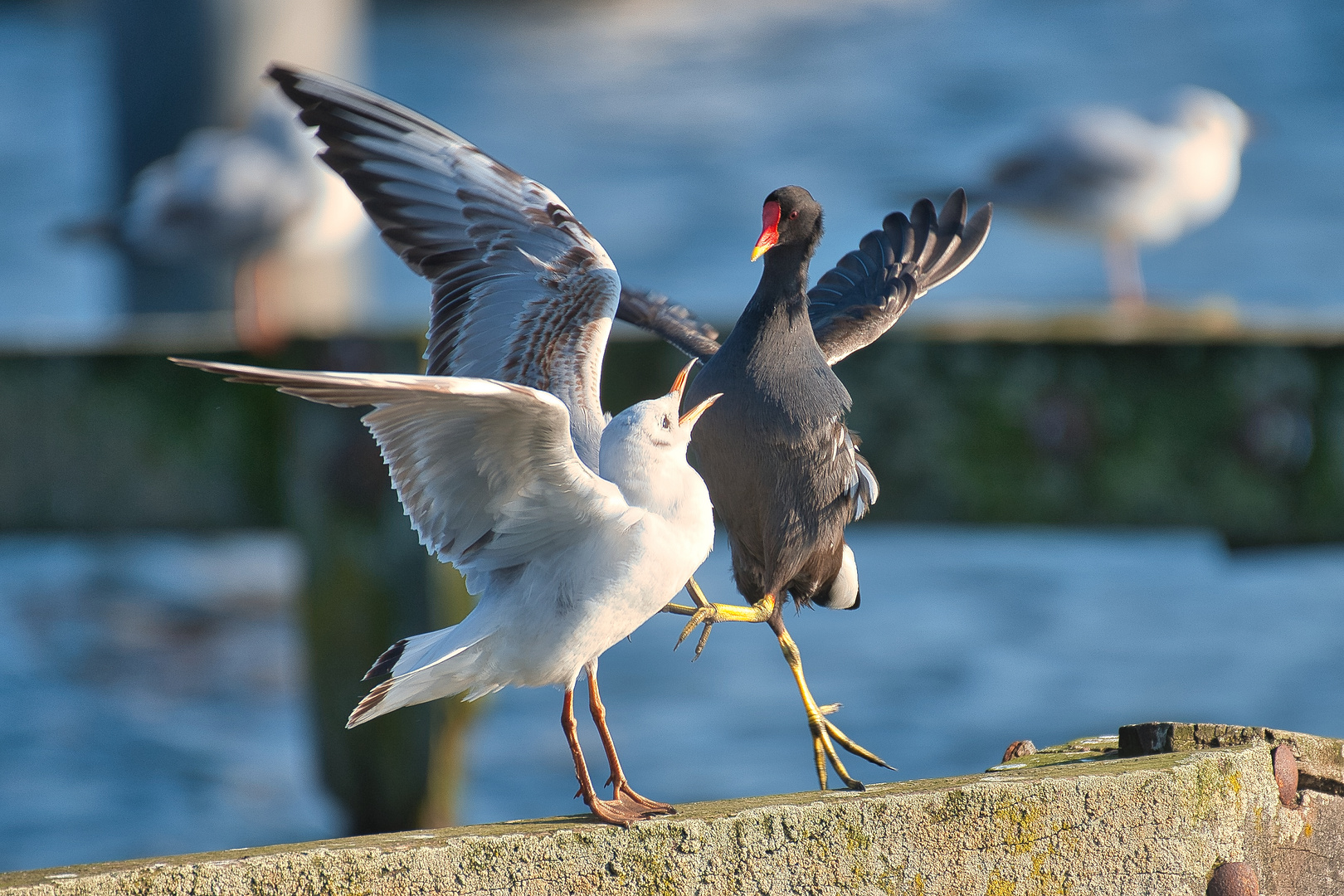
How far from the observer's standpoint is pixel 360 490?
190 inches

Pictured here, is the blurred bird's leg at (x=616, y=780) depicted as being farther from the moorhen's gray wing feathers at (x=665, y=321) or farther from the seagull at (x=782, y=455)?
the moorhen's gray wing feathers at (x=665, y=321)

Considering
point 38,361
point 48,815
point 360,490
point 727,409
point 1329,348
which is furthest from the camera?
point 48,815

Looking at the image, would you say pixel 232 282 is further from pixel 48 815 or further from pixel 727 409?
pixel 727 409

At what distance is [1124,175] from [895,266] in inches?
150

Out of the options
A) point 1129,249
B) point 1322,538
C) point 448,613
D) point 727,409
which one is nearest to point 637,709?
Answer: point 448,613

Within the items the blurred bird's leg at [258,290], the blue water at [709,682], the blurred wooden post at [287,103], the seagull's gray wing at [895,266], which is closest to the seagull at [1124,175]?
the blue water at [709,682]

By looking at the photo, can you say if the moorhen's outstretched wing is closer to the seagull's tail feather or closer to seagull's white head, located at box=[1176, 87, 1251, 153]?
the seagull's tail feather

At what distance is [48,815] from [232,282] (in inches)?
110

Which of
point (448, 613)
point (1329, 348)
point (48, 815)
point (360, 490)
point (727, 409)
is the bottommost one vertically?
point (48, 815)

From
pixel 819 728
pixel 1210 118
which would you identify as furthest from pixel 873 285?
pixel 1210 118

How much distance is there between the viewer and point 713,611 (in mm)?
2662

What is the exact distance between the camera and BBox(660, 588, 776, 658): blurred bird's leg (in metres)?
2.65

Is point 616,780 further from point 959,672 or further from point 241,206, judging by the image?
point 959,672

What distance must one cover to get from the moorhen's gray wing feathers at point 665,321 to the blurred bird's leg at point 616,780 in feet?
3.58
